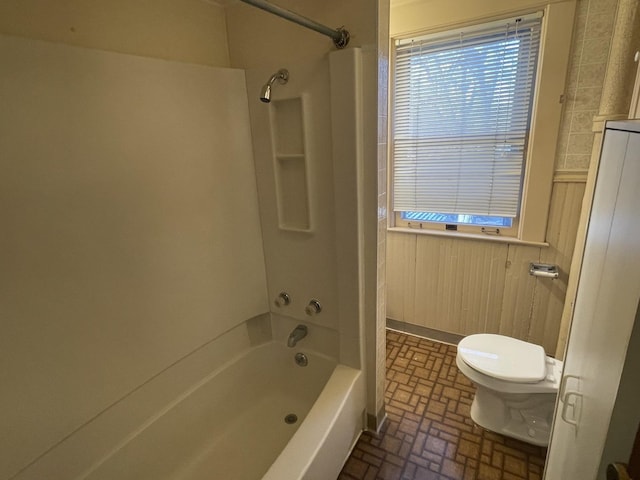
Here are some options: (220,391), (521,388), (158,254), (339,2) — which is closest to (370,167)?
(339,2)

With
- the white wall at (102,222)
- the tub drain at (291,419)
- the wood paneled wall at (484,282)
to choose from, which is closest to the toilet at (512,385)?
the wood paneled wall at (484,282)

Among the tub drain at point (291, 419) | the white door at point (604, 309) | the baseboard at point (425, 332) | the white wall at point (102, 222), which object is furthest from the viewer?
the baseboard at point (425, 332)

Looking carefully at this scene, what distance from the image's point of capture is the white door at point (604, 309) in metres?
0.50

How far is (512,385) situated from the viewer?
5.13 feet

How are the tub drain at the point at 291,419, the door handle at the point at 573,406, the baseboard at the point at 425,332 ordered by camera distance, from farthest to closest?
the baseboard at the point at 425,332 → the tub drain at the point at 291,419 → the door handle at the point at 573,406

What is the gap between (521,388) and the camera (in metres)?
1.55

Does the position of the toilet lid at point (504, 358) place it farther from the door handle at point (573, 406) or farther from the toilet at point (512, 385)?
the door handle at point (573, 406)

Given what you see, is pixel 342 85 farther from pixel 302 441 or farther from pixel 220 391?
pixel 220 391

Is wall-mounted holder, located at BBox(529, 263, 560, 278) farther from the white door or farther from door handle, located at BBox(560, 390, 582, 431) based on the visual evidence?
door handle, located at BBox(560, 390, 582, 431)

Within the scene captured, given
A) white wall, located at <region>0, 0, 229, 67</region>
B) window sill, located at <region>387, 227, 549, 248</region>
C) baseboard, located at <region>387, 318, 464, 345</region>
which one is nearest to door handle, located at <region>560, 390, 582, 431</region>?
window sill, located at <region>387, 227, 549, 248</region>

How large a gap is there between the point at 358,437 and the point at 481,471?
0.62m

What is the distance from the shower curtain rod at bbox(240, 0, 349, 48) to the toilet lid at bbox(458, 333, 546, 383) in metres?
1.69

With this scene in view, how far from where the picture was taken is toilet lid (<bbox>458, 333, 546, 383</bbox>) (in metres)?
1.56

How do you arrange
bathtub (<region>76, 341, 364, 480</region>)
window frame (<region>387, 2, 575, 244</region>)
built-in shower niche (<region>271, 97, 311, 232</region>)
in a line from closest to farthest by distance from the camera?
bathtub (<region>76, 341, 364, 480</region>) → built-in shower niche (<region>271, 97, 311, 232</region>) → window frame (<region>387, 2, 575, 244</region>)
